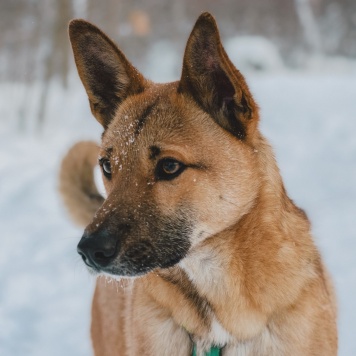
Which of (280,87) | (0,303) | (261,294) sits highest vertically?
(280,87)

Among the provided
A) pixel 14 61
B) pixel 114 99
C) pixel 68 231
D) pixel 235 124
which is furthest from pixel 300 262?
pixel 14 61

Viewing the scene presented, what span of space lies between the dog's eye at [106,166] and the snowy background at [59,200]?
582 mm

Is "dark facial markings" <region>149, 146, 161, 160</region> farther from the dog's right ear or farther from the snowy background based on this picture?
the snowy background

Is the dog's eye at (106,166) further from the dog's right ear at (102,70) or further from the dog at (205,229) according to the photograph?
the dog's right ear at (102,70)

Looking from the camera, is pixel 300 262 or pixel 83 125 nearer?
pixel 300 262

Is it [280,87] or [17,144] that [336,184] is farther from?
[17,144]

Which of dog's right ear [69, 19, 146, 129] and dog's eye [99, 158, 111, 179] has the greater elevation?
dog's right ear [69, 19, 146, 129]

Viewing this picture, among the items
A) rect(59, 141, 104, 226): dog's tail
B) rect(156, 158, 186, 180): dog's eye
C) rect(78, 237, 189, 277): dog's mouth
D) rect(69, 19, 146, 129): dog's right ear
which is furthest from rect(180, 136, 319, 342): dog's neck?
rect(59, 141, 104, 226): dog's tail

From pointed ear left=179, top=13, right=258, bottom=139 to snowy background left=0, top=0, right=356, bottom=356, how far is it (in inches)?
34.7

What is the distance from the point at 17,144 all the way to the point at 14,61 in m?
6.09

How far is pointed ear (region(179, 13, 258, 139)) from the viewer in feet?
8.20

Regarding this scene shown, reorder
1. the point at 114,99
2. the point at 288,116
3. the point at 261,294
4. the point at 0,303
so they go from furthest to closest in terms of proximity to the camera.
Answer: the point at 288,116
the point at 0,303
the point at 114,99
the point at 261,294

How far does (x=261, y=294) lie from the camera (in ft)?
8.46

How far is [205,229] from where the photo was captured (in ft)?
8.45
